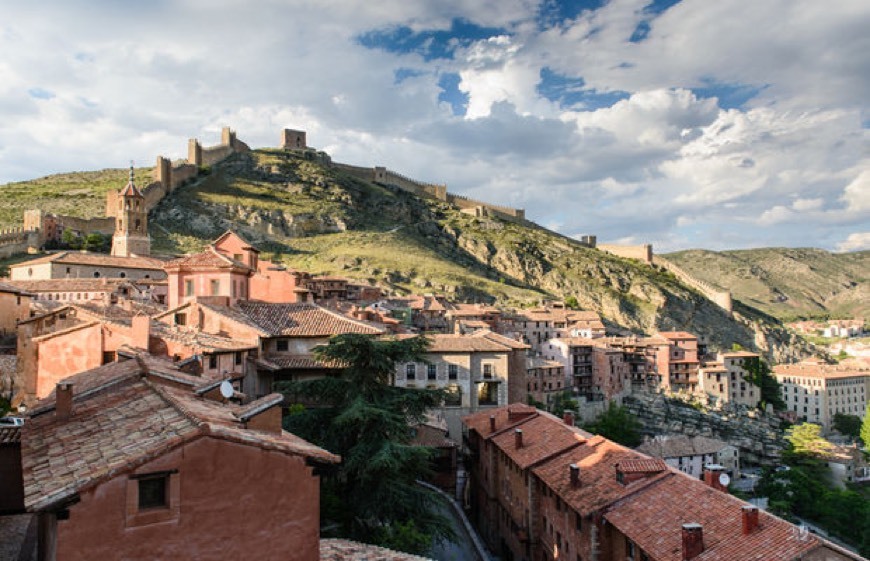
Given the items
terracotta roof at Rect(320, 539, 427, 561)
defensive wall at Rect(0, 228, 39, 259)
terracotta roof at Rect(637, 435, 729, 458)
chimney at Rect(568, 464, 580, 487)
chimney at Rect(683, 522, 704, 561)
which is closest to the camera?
terracotta roof at Rect(320, 539, 427, 561)

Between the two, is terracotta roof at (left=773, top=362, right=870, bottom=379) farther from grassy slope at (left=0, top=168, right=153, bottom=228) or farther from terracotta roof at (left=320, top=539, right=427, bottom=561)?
grassy slope at (left=0, top=168, right=153, bottom=228)

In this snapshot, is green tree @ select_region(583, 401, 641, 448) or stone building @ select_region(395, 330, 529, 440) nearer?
stone building @ select_region(395, 330, 529, 440)

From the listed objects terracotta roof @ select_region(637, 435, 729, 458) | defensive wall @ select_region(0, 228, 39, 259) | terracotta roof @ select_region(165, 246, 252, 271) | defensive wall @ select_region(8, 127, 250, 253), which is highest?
defensive wall @ select_region(8, 127, 250, 253)

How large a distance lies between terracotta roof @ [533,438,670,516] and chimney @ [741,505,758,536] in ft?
12.8

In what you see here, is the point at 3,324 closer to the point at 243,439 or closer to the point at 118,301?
the point at 118,301

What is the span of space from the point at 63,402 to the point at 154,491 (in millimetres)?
3834

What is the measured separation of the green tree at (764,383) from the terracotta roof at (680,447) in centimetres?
3126

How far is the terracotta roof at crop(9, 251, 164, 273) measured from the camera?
6131cm

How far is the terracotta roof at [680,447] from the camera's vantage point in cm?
5162

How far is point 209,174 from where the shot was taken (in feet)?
391

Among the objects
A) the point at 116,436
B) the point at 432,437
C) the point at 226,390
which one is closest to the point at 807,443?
the point at 432,437

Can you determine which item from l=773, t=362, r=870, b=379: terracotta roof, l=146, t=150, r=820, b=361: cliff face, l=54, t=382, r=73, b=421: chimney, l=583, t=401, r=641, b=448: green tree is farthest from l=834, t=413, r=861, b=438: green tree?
l=54, t=382, r=73, b=421: chimney

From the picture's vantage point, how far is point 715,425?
230 ft

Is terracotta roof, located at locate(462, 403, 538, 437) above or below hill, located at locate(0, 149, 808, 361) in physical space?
below
